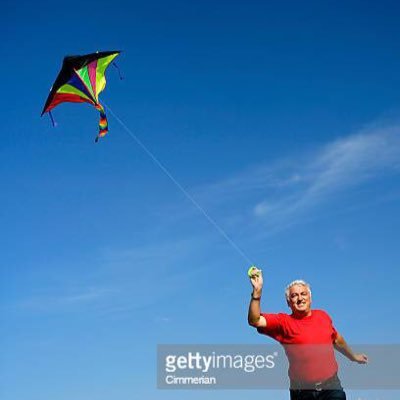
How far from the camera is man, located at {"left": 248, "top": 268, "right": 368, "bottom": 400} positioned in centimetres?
603

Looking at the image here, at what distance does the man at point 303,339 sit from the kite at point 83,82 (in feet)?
27.7

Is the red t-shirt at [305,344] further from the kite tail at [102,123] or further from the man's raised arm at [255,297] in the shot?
the kite tail at [102,123]

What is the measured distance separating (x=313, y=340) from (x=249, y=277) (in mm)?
920

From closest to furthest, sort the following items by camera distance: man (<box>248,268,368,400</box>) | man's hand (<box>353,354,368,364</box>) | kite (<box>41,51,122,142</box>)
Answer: man (<box>248,268,368,400</box>) → man's hand (<box>353,354,368,364</box>) → kite (<box>41,51,122,142</box>)

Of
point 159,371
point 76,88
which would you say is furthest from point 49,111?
point 159,371

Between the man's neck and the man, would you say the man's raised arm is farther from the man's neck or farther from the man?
the man's neck

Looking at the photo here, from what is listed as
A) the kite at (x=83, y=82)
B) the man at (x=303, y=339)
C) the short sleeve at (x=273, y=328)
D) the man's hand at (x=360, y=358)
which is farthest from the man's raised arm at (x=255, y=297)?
the kite at (x=83, y=82)

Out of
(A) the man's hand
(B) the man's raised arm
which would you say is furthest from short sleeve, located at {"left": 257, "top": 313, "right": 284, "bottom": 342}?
(A) the man's hand

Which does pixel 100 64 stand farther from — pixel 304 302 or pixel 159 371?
pixel 304 302

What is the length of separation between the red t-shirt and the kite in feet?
27.9

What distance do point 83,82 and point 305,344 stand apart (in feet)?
32.7

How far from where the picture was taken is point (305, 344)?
240 inches

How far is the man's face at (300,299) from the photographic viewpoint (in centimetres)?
626

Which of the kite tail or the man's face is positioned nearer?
the man's face
